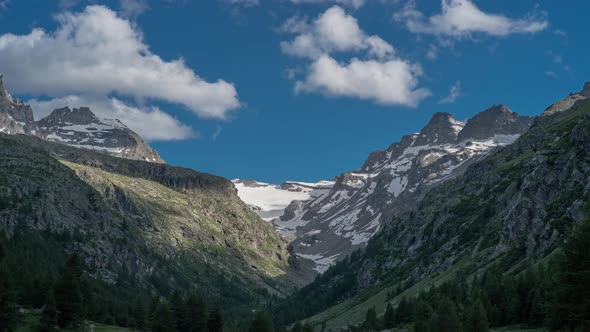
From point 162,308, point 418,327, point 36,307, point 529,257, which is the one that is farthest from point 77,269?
point 529,257

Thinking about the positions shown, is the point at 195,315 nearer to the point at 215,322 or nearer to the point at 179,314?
the point at 179,314

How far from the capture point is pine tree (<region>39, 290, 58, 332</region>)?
A: 97125 mm

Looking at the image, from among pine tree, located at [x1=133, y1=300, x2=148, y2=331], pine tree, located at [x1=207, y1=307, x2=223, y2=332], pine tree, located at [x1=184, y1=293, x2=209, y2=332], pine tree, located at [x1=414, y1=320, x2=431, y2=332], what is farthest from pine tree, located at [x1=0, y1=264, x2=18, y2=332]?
pine tree, located at [x1=414, y1=320, x2=431, y2=332]

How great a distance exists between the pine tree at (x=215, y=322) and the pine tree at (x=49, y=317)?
1392 inches

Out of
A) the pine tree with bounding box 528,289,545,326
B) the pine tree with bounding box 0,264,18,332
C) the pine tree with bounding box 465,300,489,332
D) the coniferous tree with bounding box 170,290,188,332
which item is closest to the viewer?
the pine tree with bounding box 0,264,18,332

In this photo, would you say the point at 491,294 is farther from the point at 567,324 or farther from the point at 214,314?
the point at 567,324

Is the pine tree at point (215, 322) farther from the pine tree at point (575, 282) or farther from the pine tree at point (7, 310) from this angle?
the pine tree at point (575, 282)

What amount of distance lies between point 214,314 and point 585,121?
134342 mm

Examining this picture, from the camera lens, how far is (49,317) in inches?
3844

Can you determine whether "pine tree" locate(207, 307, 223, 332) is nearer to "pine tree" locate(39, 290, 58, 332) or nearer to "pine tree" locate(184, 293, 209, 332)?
"pine tree" locate(184, 293, 209, 332)

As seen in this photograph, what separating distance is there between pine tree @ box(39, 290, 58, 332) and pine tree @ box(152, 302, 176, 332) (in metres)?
21.6

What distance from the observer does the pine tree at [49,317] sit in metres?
97.1

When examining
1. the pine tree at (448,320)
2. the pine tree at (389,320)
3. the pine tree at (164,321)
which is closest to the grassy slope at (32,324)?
the pine tree at (164,321)

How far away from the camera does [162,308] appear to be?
4670 inches
